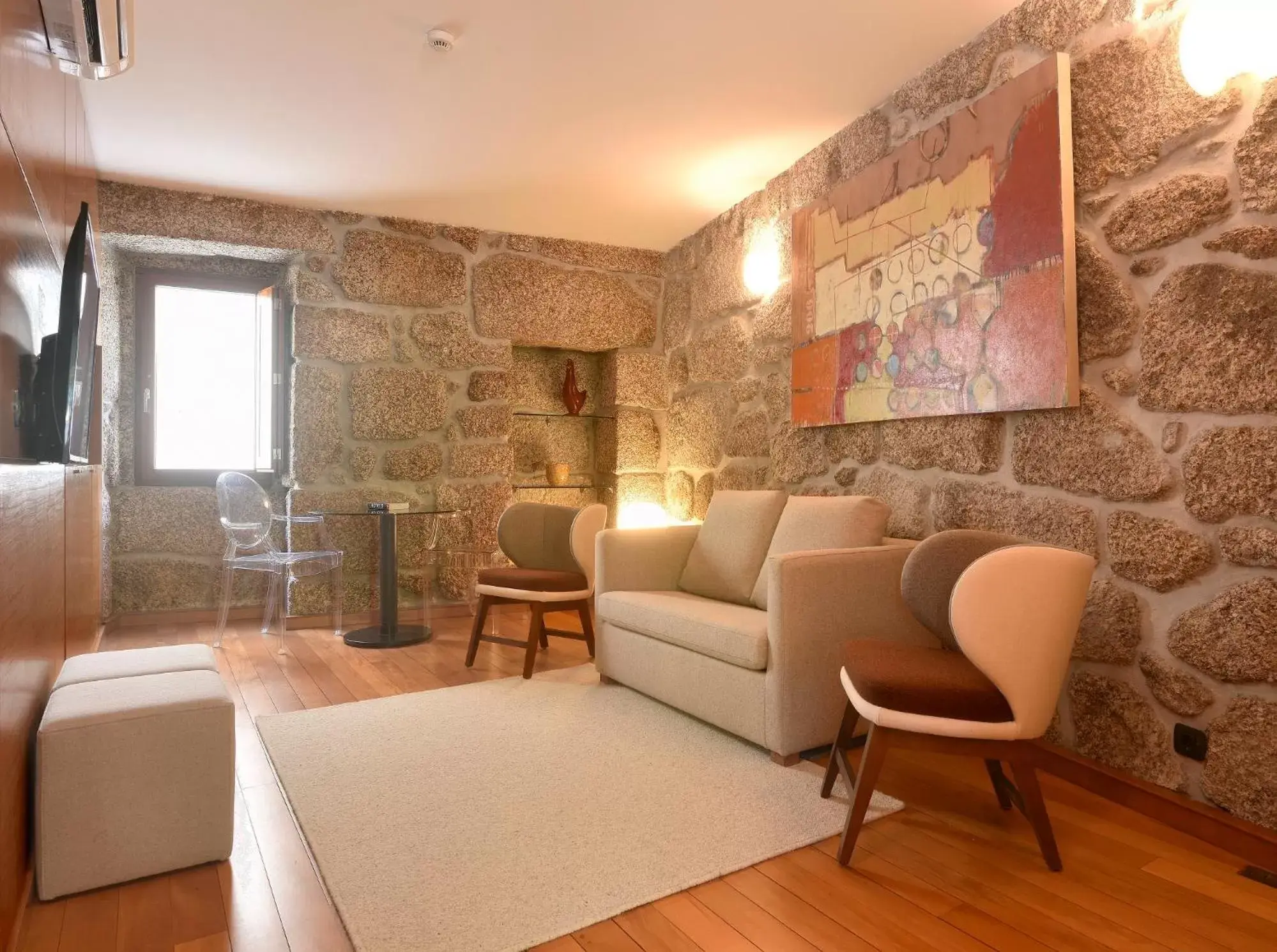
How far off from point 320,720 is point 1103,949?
2.46 meters

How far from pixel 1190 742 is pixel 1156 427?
854mm

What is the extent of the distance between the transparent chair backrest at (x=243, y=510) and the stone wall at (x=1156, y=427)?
330 centimetres

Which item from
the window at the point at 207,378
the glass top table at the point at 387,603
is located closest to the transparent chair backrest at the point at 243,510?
the glass top table at the point at 387,603

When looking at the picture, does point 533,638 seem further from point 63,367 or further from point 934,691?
point 63,367

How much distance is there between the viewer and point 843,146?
353cm

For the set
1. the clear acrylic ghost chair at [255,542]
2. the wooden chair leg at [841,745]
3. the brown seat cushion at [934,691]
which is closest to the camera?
the brown seat cushion at [934,691]

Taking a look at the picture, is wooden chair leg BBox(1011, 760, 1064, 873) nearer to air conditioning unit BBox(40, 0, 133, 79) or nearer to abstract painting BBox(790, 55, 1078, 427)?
abstract painting BBox(790, 55, 1078, 427)

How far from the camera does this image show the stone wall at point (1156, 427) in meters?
1.99

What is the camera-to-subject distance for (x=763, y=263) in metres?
4.18

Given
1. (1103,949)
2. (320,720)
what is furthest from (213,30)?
(1103,949)

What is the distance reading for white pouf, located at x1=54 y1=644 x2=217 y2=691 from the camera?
208 cm

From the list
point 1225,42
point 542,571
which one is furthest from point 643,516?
point 1225,42

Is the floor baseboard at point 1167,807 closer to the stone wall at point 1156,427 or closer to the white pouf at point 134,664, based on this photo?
the stone wall at point 1156,427

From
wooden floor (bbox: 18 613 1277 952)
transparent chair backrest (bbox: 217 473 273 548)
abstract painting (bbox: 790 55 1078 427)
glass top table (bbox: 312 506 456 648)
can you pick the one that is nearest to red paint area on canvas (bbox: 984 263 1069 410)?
abstract painting (bbox: 790 55 1078 427)
